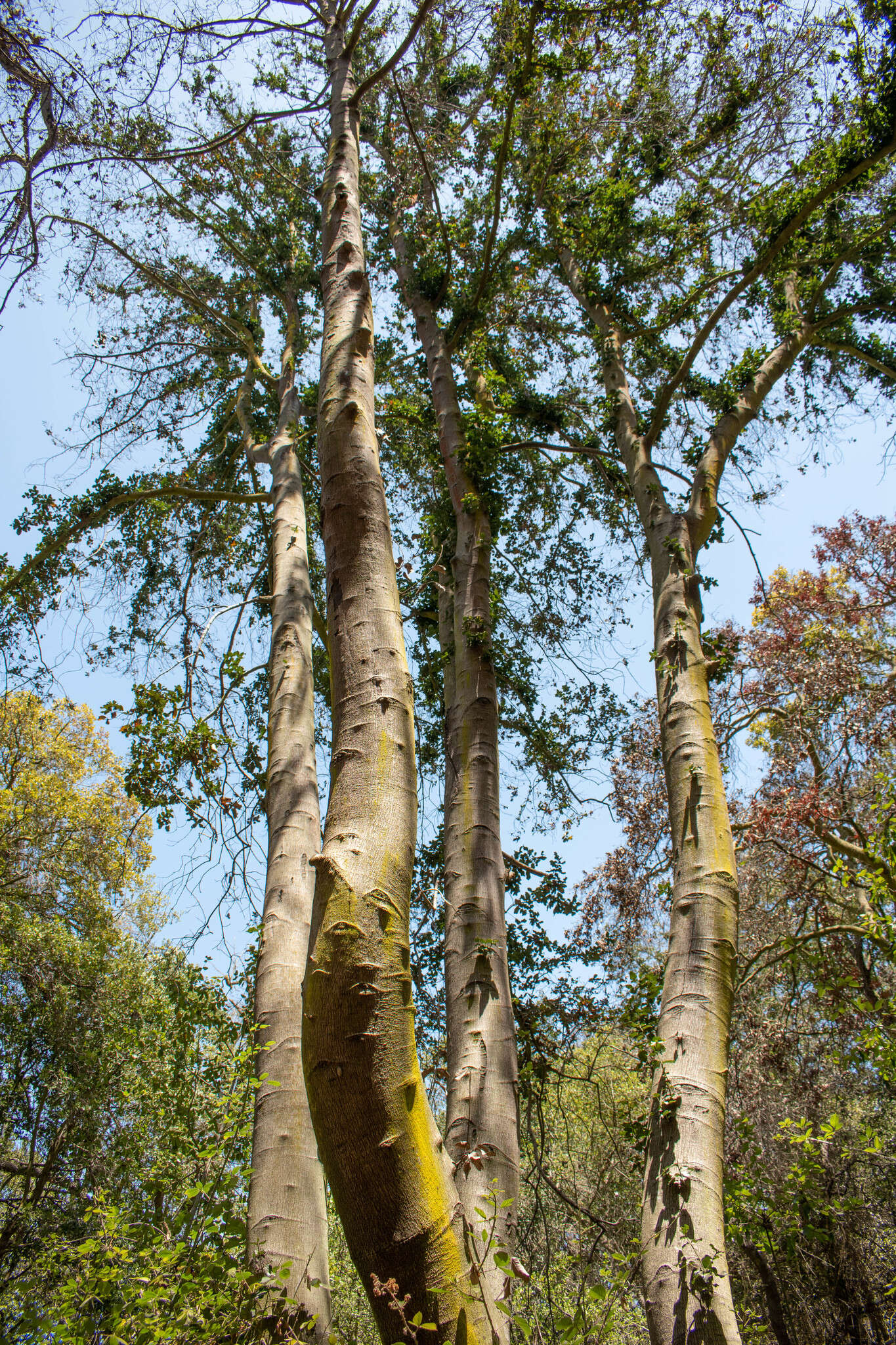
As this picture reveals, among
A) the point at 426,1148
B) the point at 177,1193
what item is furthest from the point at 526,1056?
the point at 426,1148

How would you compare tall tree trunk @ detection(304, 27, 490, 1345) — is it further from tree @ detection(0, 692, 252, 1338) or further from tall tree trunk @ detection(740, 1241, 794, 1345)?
tree @ detection(0, 692, 252, 1338)

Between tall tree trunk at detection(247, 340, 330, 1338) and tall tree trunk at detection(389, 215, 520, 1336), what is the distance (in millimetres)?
616

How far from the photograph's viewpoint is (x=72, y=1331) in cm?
189

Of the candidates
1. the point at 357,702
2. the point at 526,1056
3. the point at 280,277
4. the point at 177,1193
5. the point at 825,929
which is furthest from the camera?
the point at 280,277

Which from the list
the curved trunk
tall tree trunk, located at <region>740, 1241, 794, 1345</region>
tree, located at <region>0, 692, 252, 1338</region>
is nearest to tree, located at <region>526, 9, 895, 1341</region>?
the curved trunk

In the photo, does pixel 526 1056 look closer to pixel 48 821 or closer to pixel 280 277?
pixel 280 277

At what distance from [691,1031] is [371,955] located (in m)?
2.32

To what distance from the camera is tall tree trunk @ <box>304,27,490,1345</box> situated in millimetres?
1328

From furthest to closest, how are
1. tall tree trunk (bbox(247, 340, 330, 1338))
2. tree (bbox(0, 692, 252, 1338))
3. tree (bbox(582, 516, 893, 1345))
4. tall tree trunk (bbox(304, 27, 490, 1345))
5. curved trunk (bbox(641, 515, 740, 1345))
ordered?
tree (bbox(0, 692, 252, 1338)) → tree (bbox(582, 516, 893, 1345)) → tall tree trunk (bbox(247, 340, 330, 1338)) → curved trunk (bbox(641, 515, 740, 1345)) → tall tree trunk (bbox(304, 27, 490, 1345))

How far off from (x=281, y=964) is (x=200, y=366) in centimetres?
793

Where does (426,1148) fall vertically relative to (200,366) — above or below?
below

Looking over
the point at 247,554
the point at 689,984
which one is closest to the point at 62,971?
the point at 247,554

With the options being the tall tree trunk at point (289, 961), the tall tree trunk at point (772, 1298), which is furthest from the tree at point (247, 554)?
the tall tree trunk at point (772, 1298)

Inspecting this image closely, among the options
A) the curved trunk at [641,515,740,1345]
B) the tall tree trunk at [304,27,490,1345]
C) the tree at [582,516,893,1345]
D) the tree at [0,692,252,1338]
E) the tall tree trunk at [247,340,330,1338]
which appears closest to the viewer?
the tall tree trunk at [304,27,490,1345]
